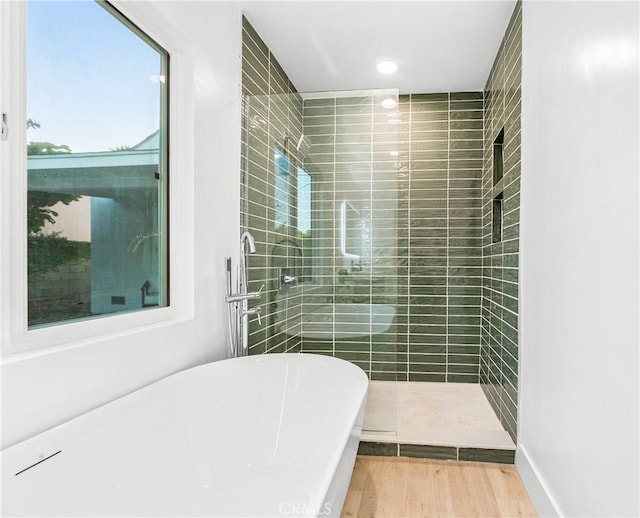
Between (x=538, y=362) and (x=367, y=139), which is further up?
(x=367, y=139)

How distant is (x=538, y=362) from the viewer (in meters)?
2.11

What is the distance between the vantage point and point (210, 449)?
178cm

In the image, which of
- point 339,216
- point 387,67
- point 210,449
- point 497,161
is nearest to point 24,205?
point 210,449

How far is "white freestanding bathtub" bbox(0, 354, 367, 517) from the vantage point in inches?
47.4

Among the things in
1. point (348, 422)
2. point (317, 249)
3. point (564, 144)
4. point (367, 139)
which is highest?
point (367, 139)

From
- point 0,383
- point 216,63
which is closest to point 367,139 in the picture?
point 216,63

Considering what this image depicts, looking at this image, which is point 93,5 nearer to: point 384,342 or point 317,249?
point 317,249

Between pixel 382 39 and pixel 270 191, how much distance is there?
128 cm

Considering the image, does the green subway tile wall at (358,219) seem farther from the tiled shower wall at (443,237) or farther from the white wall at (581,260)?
the tiled shower wall at (443,237)

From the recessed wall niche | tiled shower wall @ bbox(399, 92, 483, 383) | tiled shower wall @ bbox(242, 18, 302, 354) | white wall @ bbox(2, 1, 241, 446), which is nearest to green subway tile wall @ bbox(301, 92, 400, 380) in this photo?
tiled shower wall @ bbox(242, 18, 302, 354)

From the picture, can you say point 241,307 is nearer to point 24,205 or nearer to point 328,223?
point 328,223

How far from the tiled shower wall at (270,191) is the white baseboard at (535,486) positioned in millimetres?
1486

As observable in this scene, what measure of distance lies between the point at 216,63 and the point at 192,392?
1738mm

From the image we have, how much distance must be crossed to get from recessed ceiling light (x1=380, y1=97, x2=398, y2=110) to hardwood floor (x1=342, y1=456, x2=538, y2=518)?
2167 millimetres
